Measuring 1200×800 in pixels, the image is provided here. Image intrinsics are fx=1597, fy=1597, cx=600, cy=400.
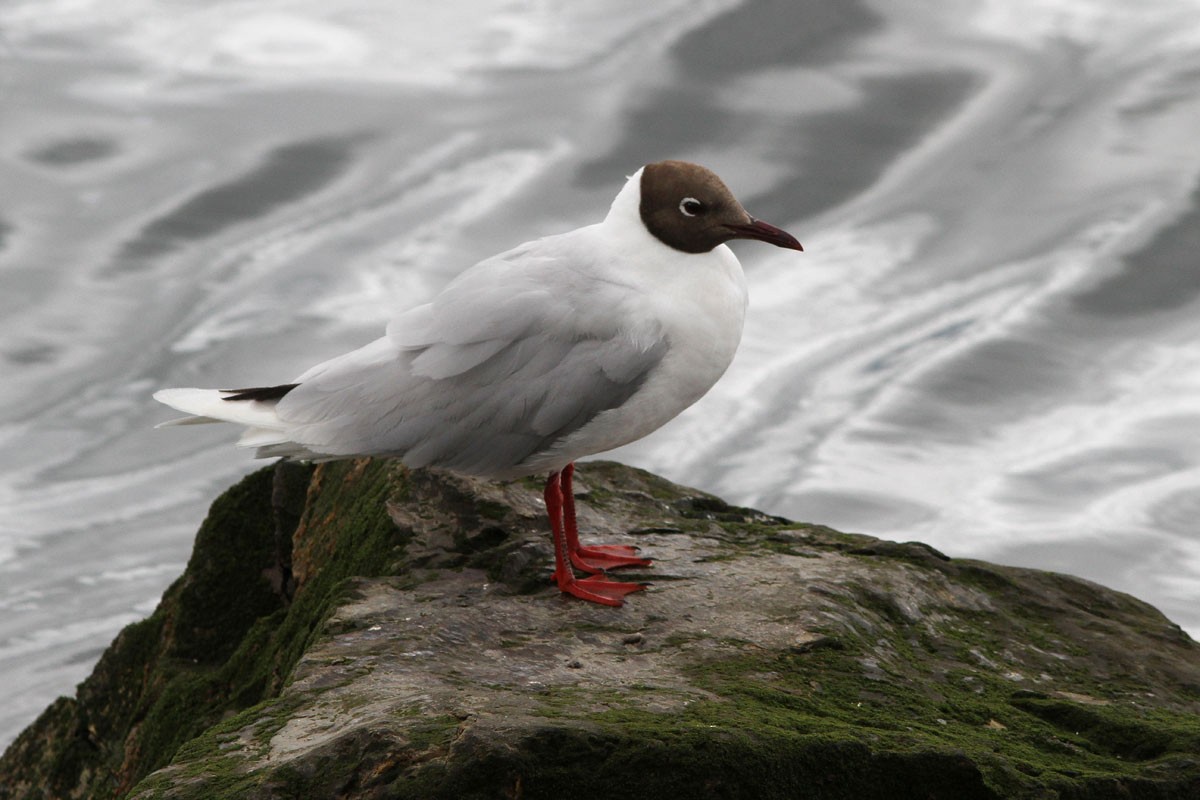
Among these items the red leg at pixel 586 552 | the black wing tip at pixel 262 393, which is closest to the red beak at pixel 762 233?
the red leg at pixel 586 552

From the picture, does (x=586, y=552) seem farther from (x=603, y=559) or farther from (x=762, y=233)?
(x=762, y=233)

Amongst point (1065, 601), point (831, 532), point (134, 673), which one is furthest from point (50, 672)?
point (1065, 601)

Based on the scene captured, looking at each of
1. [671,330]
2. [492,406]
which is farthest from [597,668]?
[671,330]

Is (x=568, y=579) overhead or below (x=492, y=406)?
below

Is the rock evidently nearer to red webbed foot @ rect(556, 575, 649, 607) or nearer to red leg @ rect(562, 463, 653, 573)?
red webbed foot @ rect(556, 575, 649, 607)

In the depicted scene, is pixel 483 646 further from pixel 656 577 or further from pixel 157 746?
pixel 157 746

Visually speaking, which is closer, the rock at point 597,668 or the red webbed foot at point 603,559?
the rock at point 597,668

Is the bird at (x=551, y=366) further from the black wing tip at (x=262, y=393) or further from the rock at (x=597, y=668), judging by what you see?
the rock at (x=597, y=668)
